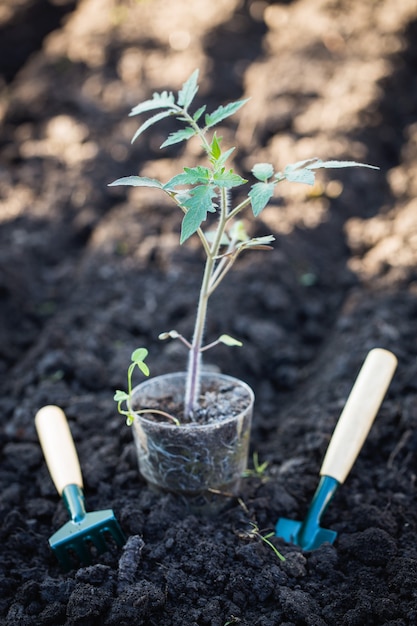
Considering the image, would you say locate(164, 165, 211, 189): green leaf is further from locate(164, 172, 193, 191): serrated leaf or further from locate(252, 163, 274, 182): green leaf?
locate(252, 163, 274, 182): green leaf

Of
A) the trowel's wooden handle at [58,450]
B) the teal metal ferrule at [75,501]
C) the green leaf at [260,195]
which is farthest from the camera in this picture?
the trowel's wooden handle at [58,450]

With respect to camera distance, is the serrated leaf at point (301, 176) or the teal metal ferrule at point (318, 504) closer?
the serrated leaf at point (301, 176)

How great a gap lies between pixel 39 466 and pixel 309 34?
4.30m

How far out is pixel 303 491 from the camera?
79.6 inches

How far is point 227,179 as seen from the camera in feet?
5.12

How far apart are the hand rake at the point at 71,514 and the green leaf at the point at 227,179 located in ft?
3.10

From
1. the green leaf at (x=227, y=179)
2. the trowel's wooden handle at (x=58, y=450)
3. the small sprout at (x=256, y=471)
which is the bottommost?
the small sprout at (x=256, y=471)

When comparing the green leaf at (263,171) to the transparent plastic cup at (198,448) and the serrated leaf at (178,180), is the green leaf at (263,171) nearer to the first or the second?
the serrated leaf at (178,180)

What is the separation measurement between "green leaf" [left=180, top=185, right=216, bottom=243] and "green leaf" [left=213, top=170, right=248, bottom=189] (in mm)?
29

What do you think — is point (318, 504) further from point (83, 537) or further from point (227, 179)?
point (227, 179)

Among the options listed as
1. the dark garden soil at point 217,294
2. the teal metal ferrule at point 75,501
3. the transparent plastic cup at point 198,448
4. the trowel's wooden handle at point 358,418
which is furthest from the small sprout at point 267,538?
the teal metal ferrule at point 75,501

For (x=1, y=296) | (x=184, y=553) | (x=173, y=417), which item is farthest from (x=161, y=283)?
(x=184, y=553)

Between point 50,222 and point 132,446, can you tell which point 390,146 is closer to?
point 50,222

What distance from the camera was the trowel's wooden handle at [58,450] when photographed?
1.88 m
